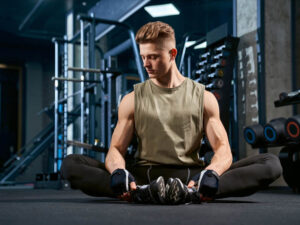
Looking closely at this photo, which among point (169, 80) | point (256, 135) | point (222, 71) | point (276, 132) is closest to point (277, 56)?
point (222, 71)

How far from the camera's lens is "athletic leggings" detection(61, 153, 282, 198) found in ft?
6.68

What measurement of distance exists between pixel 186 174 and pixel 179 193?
326 millimetres

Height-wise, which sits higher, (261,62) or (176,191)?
(261,62)

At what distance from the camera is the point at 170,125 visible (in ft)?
Result: 7.07

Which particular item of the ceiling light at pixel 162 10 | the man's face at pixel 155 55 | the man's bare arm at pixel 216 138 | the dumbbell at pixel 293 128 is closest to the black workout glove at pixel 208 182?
Result: the man's bare arm at pixel 216 138

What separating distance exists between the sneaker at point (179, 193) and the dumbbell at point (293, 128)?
167 cm

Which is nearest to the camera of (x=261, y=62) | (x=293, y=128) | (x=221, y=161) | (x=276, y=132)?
(x=221, y=161)

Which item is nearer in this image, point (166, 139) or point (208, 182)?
point (208, 182)

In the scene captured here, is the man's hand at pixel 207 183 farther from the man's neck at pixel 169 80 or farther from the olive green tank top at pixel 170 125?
the man's neck at pixel 169 80

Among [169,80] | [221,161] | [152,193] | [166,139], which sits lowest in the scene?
[152,193]

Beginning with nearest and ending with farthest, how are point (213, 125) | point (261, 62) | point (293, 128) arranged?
point (213, 125) → point (293, 128) → point (261, 62)

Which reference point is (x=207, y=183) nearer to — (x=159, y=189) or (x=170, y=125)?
(x=159, y=189)

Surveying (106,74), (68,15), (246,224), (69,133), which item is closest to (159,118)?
(246,224)

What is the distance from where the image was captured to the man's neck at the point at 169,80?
223 cm
